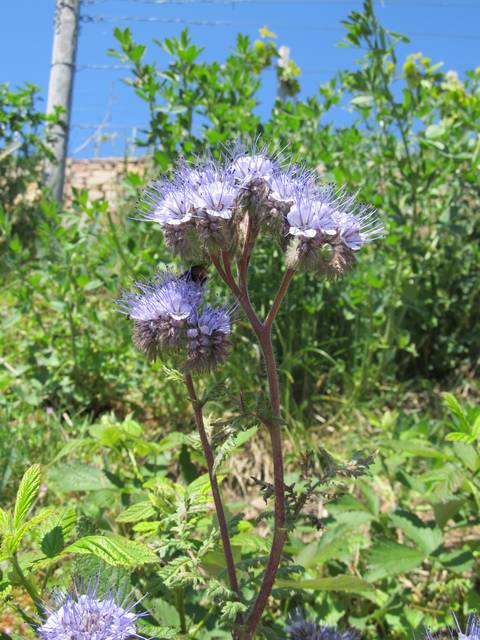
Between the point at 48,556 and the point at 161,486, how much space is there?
0.48 meters

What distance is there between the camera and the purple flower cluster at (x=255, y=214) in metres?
1.39

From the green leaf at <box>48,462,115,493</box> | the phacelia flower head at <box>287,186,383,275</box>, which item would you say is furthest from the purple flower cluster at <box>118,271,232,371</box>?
the green leaf at <box>48,462,115,493</box>

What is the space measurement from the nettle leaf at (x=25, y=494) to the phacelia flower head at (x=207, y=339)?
380mm

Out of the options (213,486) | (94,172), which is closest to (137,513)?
(213,486)

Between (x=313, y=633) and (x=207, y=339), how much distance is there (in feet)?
2.84

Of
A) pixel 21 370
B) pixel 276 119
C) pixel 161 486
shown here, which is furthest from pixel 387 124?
pixel 161 486

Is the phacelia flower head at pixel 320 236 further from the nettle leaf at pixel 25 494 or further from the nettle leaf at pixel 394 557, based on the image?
the nettle leaf at pixel 394 557

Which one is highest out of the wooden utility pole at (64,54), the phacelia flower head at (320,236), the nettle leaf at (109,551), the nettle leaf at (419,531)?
the wooden utility pole at (64,54)

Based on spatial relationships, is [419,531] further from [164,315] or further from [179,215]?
[179,215]

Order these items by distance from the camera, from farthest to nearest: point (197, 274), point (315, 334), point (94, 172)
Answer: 1. point (94, 172)
2. point (315, 334)
3. point (197, 274)

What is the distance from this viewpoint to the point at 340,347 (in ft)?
12.3

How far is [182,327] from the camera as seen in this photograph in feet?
4.73

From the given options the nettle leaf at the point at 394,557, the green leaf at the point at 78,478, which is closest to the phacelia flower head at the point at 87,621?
the green leaf at the point at 78,478

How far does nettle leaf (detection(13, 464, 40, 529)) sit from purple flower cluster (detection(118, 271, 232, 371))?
35 centimetres
